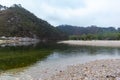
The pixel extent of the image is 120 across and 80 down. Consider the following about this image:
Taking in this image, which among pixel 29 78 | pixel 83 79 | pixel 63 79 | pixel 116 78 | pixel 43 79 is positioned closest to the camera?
pixel 116 78

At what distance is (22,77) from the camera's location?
2975cm

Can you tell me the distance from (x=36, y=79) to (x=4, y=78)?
4.27 metres

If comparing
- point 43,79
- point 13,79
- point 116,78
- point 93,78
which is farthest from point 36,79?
point 116,78

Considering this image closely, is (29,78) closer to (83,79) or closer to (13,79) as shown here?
(13,79)

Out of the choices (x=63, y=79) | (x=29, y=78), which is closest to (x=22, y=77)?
(x=29, y=78)

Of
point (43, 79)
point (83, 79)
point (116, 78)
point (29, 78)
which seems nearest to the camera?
point (116, 78)

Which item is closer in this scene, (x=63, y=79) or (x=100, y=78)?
(x=100, y=78)

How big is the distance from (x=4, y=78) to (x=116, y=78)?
46.2 ft

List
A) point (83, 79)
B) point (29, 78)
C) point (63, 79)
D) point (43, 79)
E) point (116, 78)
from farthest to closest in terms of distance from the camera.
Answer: point (29, 78) < point (43, 79) < point (63, 79) < point (83, 79) < point (116, 78)

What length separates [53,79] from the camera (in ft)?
86.0

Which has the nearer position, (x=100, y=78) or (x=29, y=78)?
(x=100, y=78)

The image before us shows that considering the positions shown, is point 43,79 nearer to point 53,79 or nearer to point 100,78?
point 53,79

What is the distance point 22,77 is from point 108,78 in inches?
460

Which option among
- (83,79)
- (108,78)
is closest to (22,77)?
(83,79)
